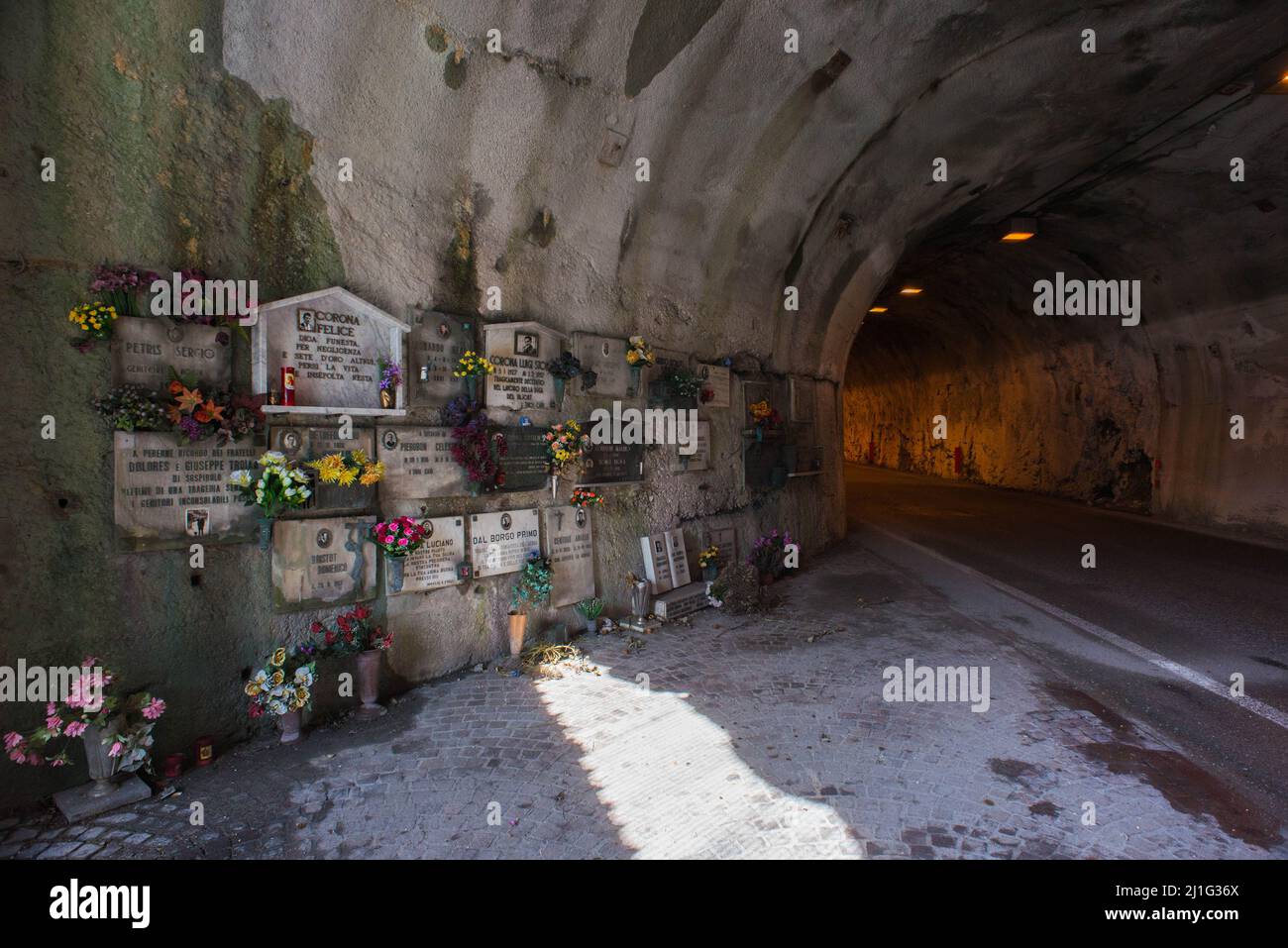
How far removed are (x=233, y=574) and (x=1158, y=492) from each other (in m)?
16.6

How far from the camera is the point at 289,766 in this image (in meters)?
4.29

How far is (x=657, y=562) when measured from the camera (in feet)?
25.8

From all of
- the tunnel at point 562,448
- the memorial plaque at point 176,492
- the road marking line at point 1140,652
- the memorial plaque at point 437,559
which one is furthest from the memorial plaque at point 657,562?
the road marking line at point 1140,652

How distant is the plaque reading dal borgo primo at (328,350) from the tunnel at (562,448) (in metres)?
0.03

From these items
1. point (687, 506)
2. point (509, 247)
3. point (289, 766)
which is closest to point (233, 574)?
point (289, 766)

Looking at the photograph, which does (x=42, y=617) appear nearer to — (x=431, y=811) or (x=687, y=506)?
(x=431, y=811)

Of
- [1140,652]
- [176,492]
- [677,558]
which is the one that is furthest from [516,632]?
[1140,652]

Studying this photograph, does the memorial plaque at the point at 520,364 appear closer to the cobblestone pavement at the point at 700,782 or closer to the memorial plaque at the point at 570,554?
the memorial plaque at the point at 570,554

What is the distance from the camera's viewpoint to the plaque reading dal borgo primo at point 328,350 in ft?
15.6

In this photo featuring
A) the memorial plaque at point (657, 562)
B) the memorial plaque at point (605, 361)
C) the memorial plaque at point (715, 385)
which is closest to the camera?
the memorial plaque at point (605, 361)

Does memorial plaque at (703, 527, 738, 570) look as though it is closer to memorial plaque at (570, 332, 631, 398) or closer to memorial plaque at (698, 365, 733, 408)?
memorial plaque at (698, 365, 733, 408)

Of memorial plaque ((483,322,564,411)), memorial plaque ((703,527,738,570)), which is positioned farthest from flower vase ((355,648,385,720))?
memorial plaque ((703,527,738,570))

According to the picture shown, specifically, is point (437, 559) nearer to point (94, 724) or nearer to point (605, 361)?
point (94, 724)

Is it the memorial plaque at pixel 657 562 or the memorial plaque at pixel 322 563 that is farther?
the memorial plaque at pixel 657 562
